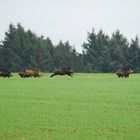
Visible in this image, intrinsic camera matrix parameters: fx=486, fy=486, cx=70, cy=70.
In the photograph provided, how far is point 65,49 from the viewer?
93.6 m

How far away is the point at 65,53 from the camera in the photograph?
91562 mm

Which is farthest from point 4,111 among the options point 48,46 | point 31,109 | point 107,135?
point 48,46

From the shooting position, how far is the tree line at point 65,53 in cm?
8456

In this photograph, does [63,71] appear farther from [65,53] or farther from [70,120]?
[65,53]

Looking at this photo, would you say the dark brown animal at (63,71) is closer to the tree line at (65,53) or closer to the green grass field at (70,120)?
the green grass field at (70,120)

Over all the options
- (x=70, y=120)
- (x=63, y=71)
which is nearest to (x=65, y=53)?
(x=63, y=71)

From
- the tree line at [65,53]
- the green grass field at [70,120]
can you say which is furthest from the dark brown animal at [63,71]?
the tree line at [65,53]

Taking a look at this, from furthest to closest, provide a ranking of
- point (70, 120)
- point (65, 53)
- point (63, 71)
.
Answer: point (65, 53) < point (63, 71) < point (70, 120)

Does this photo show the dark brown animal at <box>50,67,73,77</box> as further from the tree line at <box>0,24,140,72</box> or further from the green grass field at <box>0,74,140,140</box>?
the tree line at <box>0,24,140,72</box>

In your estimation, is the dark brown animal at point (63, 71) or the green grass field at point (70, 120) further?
the dark brown animal at point (63, 71)

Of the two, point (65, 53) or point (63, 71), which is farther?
point (65, 53)

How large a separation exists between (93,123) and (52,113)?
2146 mm

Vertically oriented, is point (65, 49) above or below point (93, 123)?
above

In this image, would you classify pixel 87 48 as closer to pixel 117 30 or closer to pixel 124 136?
pixel 117 30
